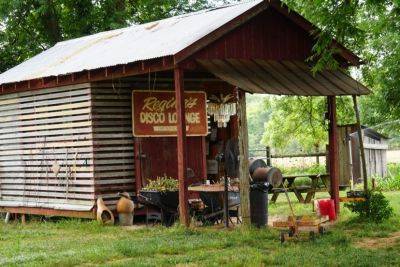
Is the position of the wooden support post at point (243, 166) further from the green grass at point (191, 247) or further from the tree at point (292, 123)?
the tree at point (292, 123)

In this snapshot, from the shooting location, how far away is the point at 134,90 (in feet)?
53.7

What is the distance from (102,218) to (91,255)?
4773 mm

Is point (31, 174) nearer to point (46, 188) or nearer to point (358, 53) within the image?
point (46, 188)

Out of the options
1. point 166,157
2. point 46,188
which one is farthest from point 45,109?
point 166,157

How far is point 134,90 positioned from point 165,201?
2866 mm

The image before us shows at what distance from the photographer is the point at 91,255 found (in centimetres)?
1088

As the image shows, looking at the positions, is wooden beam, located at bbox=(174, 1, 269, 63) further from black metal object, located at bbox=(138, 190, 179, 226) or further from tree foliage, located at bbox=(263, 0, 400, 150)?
black metal object, located at bbox=(138, 190, 179, 226)

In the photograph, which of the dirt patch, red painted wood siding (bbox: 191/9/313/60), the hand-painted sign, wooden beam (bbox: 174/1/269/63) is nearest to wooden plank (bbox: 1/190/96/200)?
the hand-painted sign

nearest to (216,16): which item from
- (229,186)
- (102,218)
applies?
(229,186)

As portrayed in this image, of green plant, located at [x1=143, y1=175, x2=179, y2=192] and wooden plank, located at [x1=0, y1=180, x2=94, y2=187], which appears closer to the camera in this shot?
green plant, located at [x1=143, y1=175, x2=179, y2=192]

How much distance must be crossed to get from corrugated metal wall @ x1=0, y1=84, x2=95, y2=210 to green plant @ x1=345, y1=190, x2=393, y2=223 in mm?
5710

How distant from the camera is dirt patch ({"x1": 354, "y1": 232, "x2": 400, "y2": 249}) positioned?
11.8 meters

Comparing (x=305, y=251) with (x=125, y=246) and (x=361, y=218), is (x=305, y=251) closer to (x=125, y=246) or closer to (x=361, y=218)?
(x=125, y=246)

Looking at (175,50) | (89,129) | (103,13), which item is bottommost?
(89,129)
